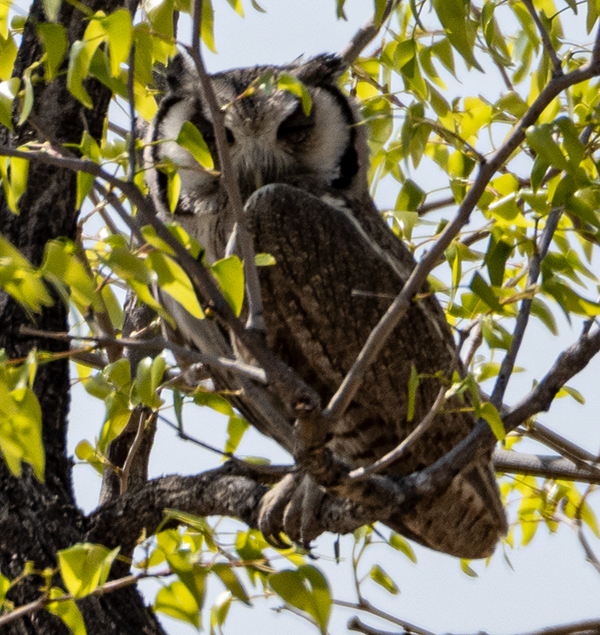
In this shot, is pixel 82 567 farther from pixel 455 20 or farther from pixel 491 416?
pixel 455 20

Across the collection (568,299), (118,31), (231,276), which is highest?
(118,31)

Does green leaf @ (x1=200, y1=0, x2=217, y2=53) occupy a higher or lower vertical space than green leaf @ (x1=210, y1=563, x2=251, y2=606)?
higher

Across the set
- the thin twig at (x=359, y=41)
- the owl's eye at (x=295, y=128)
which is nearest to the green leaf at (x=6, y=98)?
the owl's eye at (x=295, y=128)

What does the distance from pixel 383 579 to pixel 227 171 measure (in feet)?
3.37

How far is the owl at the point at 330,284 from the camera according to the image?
1857 millimetres

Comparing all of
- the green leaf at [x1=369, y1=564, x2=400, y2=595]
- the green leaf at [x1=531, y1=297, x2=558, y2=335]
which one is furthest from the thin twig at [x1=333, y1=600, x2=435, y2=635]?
the green leaf at [x1=531, y1=297, x2=558, y2=335]

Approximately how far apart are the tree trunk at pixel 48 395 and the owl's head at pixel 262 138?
211 millimetres

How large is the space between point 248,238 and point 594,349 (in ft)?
1.96

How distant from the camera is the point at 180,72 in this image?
2164mm

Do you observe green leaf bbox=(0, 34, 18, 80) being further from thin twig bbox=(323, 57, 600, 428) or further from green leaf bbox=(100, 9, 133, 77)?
thin twig bbox=(323, 57, 600, 428)

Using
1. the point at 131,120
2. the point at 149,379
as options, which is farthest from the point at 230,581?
the point at 131,120

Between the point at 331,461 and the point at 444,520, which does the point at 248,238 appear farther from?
the point at 444,520

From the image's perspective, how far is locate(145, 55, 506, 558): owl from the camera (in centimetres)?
186

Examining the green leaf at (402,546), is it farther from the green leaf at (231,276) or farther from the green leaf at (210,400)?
the green leaf at (231,276)
